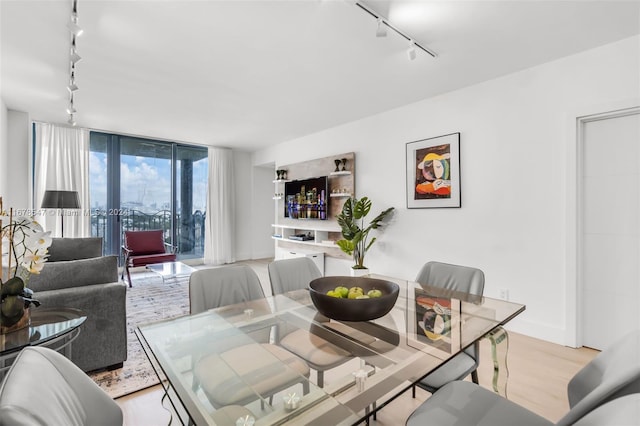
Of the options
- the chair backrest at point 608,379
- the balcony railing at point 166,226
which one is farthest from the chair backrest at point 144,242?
the chair backrest at point 608,379

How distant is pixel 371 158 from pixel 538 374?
3119 millimetres

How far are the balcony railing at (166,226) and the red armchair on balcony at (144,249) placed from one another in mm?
610

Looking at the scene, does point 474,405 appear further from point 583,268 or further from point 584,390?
point 583,268

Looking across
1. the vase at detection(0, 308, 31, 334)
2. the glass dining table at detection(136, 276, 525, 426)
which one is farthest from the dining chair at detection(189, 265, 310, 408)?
the vase at detection(0, 308, 31, 334)

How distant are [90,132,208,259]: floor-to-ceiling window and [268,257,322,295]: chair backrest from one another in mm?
4974

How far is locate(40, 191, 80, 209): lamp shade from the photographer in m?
4.16

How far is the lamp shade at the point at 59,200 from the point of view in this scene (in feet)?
13.6

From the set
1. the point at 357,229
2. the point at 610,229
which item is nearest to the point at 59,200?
the point at 357,229

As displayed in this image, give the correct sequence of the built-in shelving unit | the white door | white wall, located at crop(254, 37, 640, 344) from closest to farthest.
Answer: the white door < white wall, located at crop(254, 37, 640, 344) < the built-in shelving unit

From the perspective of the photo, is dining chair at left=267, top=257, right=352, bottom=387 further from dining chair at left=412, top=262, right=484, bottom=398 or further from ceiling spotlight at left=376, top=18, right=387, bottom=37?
ceiling spotlight at left=376, top=18, right=387, bottom=37

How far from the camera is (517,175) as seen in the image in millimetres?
3023

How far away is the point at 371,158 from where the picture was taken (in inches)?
176

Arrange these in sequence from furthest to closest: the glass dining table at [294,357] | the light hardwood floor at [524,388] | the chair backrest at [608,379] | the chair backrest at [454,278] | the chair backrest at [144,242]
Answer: the chair backrest at [144,242]
the chair backrest at [454,278]
the light hardwood floor at [524,388]
the glass dining table at [294,357]
the chair backrest at [608,379]

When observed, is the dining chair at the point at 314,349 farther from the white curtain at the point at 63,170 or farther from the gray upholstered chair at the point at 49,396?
the white curtain at the point at 63,170
